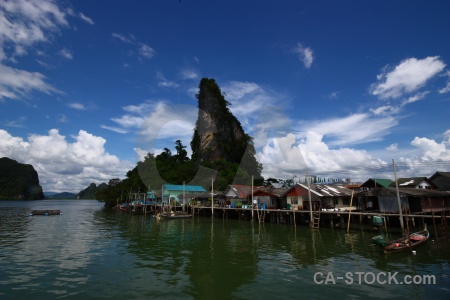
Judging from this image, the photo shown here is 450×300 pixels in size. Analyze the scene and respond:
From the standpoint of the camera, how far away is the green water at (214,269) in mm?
11891

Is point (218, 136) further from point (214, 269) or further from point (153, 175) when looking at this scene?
point (214, 269)

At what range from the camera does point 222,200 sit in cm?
5966

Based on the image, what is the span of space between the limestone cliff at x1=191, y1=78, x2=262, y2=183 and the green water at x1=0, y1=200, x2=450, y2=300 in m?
69.9

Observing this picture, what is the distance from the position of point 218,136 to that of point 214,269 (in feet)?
282

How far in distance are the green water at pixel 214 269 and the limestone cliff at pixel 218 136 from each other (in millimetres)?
69860

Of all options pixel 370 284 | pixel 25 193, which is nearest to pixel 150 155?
pixel 370 284

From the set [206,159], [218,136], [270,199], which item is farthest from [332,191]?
[218,136]

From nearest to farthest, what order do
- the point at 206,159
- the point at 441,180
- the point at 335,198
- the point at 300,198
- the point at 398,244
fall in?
1. the point at 398,244
2. the point at 300,198
3. the point at 335,198
4. the point at 441,180
5. the point at 206,159

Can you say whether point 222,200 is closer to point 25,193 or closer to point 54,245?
point 54,245

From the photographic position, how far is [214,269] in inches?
609

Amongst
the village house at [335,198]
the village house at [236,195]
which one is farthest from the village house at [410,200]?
the village house at [236,195]

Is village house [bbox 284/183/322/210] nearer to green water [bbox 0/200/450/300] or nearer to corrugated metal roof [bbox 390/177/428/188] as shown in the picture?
corrugated metal roof [bbox 390/177/428/188]

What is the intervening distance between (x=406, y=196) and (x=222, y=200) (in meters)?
35.4

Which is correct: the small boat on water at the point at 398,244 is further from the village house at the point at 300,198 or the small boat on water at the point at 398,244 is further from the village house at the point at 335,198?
the village house at the point at 335,198
